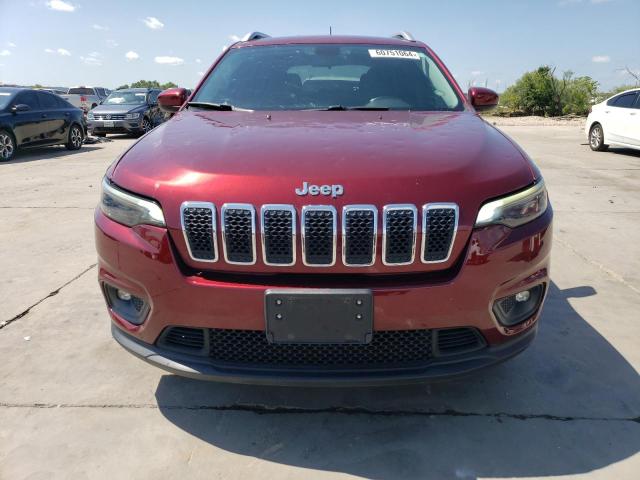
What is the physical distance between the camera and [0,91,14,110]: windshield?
35.9ft

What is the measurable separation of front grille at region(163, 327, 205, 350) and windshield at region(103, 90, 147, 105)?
52.3 ft

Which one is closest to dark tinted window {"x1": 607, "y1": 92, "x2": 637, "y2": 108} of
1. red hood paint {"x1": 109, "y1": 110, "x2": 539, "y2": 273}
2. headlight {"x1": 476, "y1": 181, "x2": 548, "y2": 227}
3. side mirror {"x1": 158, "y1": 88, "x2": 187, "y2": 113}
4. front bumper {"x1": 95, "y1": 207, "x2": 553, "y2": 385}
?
red hood paint {"x1": 109, "y1": 110, "x2": 539, "y2": 273}

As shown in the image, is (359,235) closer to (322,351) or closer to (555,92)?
(322,351)

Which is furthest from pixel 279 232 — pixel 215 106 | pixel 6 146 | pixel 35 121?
pixel 35 121

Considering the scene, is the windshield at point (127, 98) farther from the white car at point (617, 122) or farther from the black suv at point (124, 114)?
the white car at point (617, 122)

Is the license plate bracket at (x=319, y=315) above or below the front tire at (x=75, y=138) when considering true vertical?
above

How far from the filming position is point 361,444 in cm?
217

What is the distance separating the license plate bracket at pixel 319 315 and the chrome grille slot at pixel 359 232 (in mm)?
129

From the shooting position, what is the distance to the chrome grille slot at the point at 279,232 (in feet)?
6.08

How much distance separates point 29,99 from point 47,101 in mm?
679

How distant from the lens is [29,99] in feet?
38.2

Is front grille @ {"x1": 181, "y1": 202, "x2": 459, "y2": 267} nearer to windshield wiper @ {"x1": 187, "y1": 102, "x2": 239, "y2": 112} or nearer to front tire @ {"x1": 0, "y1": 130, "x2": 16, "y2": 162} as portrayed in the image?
windshield wiper @ {"x1": 187, "y1": 102, "x2": 239, "y2": 112}

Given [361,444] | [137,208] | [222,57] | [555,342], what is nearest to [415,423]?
[361,444]

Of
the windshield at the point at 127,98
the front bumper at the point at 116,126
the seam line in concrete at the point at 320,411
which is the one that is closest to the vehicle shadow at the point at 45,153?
the front bumper at the point at 116,126
